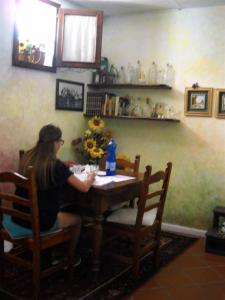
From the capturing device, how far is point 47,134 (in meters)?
2.49

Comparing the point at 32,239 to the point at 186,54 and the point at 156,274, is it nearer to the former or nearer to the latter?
the point at 156,274

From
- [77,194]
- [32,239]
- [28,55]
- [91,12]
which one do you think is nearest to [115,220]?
[77,194]

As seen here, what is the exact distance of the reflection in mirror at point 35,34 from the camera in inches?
133

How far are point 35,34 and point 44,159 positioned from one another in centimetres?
168

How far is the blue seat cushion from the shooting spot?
245 cm

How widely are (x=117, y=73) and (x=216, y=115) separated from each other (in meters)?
1.27

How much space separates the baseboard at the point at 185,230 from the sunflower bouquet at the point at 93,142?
1.10m

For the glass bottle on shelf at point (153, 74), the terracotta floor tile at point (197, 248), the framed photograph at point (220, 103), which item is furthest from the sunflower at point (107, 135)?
the terracotta floor tile at point (197, 248)

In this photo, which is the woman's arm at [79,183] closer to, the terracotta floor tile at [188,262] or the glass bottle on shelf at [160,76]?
the terracotta floor tile at [188,262]

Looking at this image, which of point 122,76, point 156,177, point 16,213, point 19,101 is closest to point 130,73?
point 122,76

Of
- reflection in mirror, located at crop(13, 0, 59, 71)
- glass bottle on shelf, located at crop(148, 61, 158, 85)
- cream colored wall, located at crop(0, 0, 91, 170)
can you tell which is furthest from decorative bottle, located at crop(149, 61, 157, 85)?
reflection in mirror, located at crop(13, 0, 59, 71)

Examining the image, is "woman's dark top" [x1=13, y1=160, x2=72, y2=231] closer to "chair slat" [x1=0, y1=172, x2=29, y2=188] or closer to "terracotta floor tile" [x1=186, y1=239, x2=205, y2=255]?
"chair slat" [x1=0, y1=172, x2=29, y2=188]

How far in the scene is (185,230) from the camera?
4145 mm

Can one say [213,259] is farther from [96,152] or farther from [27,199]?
[27,199]
